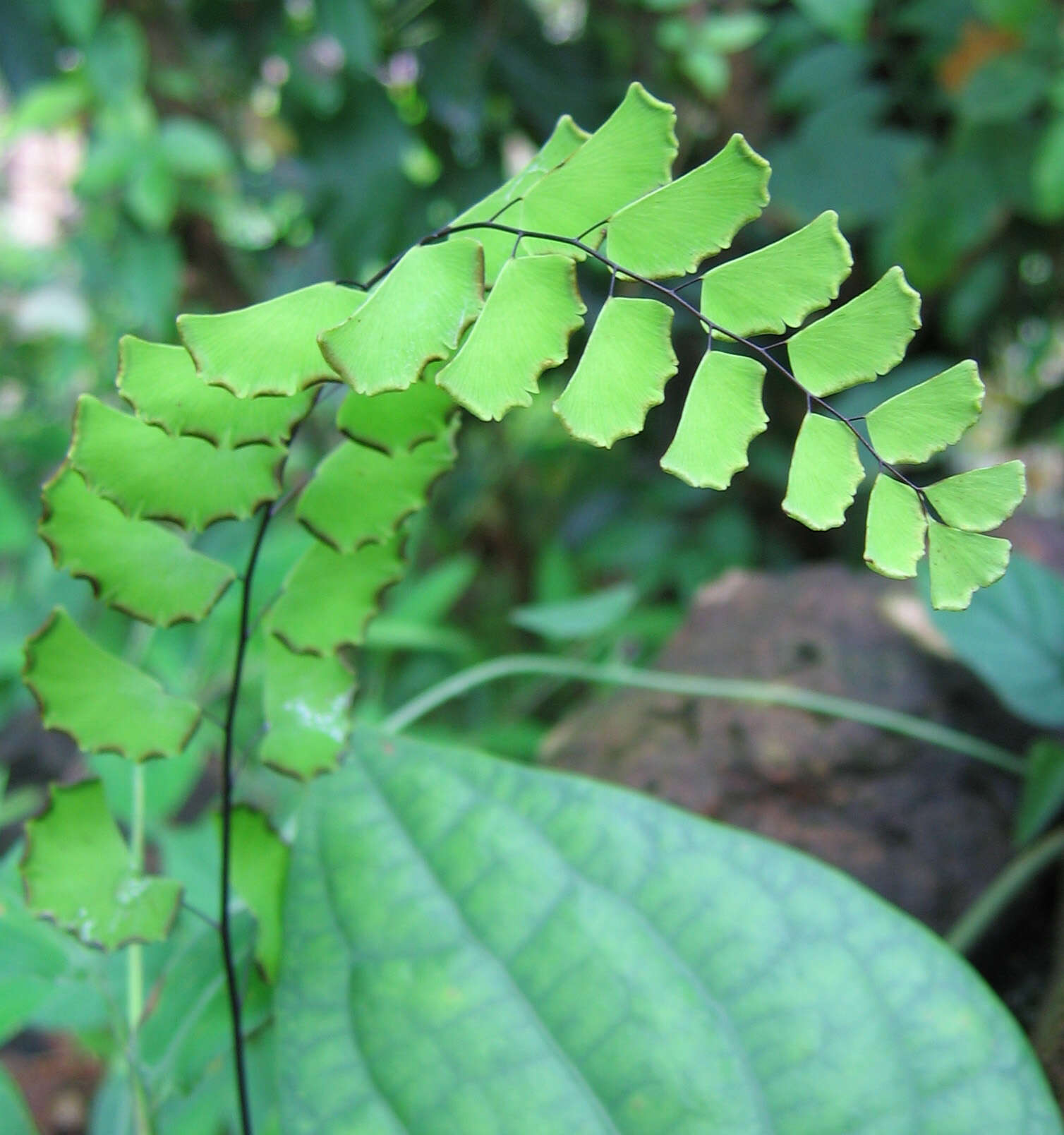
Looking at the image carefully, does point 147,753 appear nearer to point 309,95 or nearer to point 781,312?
point 781,312

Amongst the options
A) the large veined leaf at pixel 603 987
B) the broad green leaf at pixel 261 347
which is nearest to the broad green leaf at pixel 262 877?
the large veined leaf at pixel 603 987

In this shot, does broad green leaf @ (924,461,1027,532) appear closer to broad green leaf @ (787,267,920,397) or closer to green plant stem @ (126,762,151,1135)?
broad green leaf @ (787,267,920,397)

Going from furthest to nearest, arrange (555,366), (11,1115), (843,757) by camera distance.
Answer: (843,757), (11,1115), (555,366)

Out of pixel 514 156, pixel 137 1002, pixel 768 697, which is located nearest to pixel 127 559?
pixel 137 1002

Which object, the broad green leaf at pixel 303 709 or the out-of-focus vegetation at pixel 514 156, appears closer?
the broad green leaf at pixel 303 709

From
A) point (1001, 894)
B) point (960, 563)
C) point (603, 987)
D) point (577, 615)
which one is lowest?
point (1001, 894)

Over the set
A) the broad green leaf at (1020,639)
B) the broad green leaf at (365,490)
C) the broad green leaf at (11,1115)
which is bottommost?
the broad green leaf at (1020,639)

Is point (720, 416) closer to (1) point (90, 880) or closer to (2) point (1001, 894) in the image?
(1) point (90, 880)

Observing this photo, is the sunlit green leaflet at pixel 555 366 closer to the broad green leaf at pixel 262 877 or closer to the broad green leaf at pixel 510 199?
the broad green leaf at pixel 510 199
